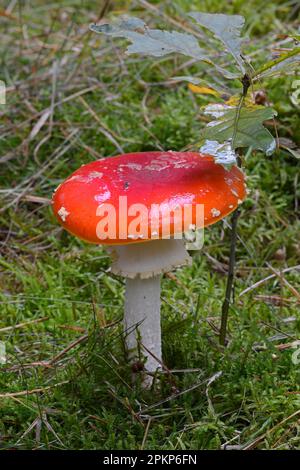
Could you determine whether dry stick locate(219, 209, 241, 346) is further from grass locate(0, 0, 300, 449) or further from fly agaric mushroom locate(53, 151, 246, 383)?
fly agaric mushroom locate(53, 151, 246, 383)

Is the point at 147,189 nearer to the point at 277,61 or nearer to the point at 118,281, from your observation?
the point at 277,61

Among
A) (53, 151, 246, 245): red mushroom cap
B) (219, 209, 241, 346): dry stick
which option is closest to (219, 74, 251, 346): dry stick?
(219, 209, 241, 346): dry stick

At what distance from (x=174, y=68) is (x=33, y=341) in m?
2.30

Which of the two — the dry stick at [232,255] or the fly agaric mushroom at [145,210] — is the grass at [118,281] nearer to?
the dry stick at [232,255]

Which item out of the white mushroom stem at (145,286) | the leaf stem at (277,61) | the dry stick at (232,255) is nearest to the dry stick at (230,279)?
the dry stick at (232,255)

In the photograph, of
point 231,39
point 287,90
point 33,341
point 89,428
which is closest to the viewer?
point 231,39

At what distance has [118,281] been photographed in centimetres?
302

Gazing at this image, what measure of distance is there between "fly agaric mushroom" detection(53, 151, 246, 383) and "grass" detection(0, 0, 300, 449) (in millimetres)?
203

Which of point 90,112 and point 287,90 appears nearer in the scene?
point 287,90

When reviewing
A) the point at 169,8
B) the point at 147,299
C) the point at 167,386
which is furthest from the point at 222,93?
the point at 169,8

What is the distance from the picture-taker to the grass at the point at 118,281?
2416 mm

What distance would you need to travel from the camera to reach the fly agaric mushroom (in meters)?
2.03

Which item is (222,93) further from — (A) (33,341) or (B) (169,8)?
(B) (169,8)

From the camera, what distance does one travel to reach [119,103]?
14.0 ft
